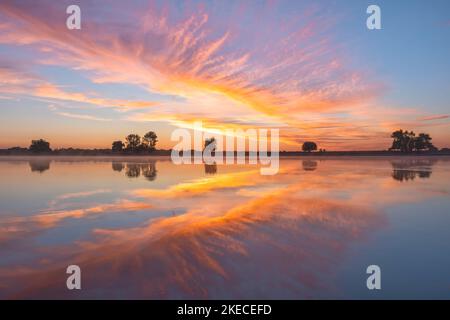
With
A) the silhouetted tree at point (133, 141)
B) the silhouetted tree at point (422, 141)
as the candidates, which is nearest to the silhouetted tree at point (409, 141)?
the silhouetted tree at point (422, 141)

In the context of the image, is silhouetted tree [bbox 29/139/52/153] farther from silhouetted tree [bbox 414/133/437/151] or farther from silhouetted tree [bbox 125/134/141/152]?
silhouetted tree [bbox 414/133/437/151]

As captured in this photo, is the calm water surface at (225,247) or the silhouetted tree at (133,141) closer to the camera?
the calm water surface at (225,247)

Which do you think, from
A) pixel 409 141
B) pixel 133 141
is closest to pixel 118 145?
pixel 133 141

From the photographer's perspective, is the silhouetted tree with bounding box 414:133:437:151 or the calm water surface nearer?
the calm water surface

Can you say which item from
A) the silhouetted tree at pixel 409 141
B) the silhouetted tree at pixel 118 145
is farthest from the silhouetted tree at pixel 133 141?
the silhouetted tree at pixel 409 141

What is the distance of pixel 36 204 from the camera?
1148cm

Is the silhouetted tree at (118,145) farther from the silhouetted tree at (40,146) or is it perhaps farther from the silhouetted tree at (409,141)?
the silhouetted tree at (409,141)

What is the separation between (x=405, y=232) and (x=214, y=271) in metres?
5.23

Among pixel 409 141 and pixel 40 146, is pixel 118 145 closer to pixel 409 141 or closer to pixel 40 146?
pixel 40 146

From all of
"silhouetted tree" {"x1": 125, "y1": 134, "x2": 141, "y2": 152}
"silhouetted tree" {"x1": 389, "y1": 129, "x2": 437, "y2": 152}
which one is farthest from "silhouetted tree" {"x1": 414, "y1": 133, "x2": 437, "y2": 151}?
"silhouetted tree" {"x1": 125, "y1": 134, "x2": 141, "y2": 152}

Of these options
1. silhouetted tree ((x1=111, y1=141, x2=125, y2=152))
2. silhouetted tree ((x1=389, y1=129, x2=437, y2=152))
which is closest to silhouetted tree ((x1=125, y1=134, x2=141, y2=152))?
silhouetted tree ((x1=111, y1=141, x2=125, y2=152))

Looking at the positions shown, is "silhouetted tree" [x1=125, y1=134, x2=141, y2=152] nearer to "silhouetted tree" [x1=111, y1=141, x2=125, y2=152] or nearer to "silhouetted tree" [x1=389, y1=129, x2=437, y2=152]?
"silhouetted tree" [x1=111, y1=141, x2=125, y2=152]
